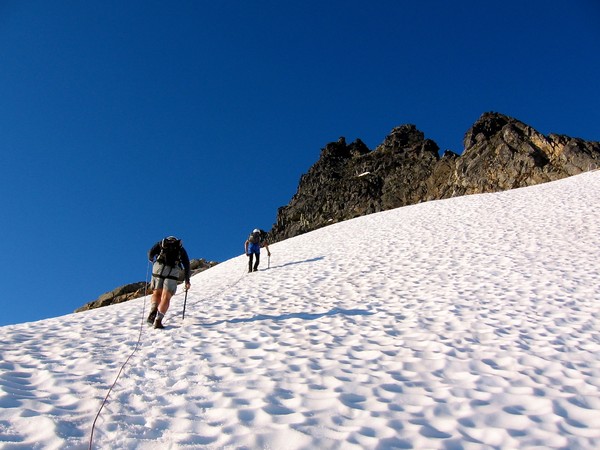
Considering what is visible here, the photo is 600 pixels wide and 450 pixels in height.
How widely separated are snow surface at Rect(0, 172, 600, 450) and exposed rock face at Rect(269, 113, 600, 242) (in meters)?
64.7

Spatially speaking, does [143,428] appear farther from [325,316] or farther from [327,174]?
[327,174]

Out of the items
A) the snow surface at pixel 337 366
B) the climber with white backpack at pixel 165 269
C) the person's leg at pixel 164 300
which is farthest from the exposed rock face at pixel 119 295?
the person's leg at pixel 164 300

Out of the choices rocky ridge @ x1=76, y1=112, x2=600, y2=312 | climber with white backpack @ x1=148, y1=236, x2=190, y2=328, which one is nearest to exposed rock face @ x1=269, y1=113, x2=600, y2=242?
rocky ridge @ x1=76, y1=112, x2=600, y2=312

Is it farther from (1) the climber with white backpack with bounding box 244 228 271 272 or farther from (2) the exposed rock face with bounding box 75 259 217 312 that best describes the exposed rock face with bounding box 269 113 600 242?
(2) the exposed rock face with bounding box 75 259 217 312

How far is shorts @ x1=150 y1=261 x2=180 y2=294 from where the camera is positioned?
8.70 meters

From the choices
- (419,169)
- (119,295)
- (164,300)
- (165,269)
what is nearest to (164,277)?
(165,269)

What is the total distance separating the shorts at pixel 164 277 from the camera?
8.70m

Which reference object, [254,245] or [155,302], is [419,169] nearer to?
[254,245]

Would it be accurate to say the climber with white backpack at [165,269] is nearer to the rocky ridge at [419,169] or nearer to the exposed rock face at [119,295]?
the exposed rock face at [119,295]

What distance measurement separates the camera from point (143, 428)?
4.16 metres

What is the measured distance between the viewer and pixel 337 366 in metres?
5.95

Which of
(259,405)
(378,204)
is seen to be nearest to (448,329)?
(259,405)

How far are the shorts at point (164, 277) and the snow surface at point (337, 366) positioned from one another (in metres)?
0.91

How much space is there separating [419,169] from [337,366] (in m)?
98.0
